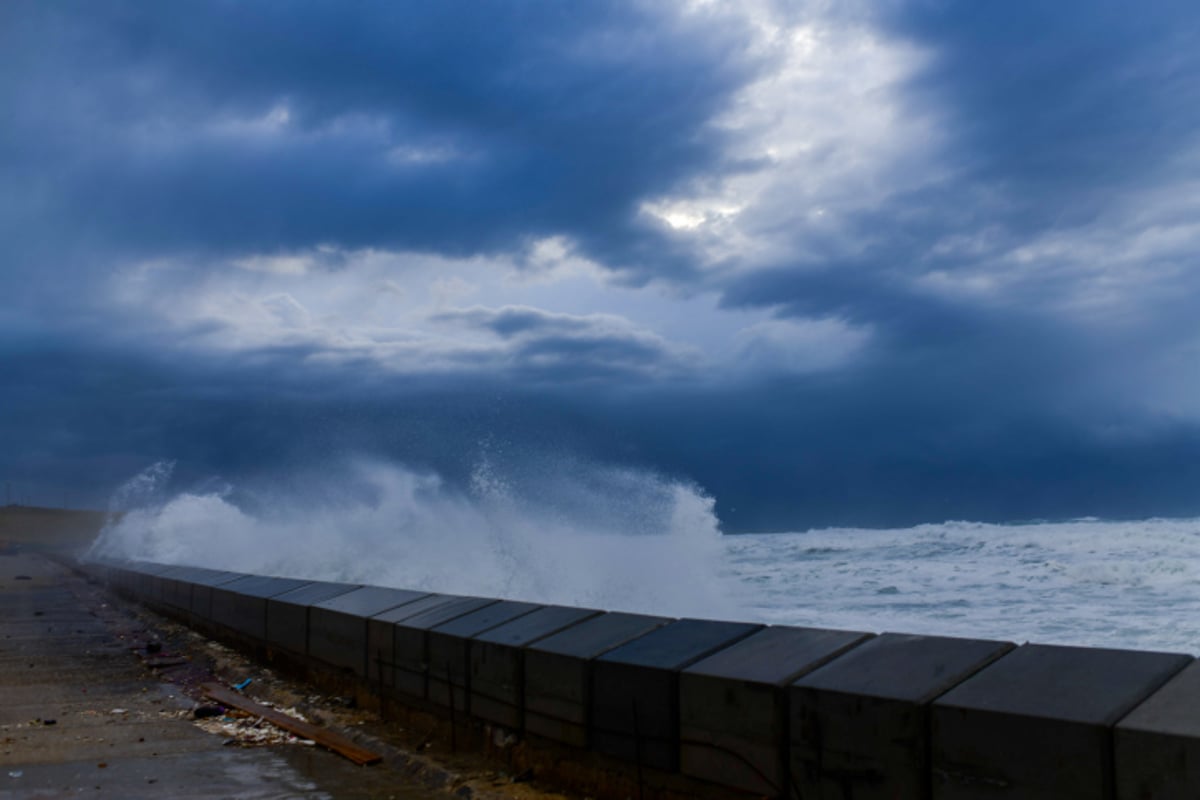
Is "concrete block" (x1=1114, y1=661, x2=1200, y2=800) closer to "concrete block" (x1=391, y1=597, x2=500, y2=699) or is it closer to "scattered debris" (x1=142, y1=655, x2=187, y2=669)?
"concrete block" (x1=391, y1=597, x2=500, y2=699)

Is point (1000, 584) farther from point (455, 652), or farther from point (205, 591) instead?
point (455, 652)

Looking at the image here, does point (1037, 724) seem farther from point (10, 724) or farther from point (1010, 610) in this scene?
point (1010, 610)

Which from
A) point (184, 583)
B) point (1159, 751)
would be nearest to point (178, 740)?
point (1159, 751)

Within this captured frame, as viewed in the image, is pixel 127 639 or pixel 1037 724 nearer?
pixel 1037 724

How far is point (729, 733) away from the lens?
3.68 meters

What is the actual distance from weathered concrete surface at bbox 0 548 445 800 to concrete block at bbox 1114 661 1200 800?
10.7 feet

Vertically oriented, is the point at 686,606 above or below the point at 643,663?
below

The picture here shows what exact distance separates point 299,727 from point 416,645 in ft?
3.55

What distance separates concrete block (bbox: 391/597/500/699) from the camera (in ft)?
18.7

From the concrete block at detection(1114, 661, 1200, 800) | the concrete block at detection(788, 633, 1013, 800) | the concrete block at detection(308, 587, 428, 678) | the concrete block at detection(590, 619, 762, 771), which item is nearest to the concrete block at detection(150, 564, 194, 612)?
the concrete block at detection(308, 587, 428, 678)

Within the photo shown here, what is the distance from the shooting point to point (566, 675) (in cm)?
446

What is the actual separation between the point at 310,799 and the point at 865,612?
13961mm

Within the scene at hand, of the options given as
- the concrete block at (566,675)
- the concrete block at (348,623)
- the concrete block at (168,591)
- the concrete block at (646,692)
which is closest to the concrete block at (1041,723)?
the concrete block at (646,692)

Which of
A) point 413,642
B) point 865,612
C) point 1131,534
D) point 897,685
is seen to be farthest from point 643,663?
point 1131,534
